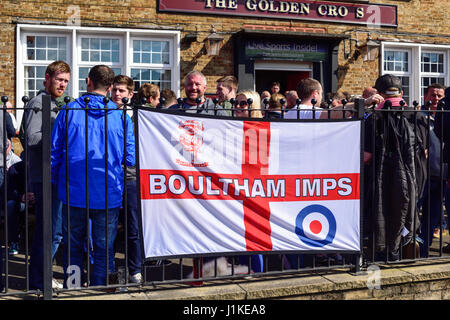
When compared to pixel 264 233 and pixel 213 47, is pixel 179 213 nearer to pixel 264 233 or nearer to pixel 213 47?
pixel 264 233

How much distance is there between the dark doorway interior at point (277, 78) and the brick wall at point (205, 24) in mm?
983

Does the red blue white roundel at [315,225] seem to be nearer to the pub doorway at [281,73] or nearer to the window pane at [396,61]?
the pub doorway at [281,73]

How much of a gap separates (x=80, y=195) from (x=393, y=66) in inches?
367

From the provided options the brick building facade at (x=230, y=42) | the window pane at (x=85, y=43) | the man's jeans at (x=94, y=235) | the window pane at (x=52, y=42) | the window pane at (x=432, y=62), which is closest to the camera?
the man's jeans at (x=94, y=235)

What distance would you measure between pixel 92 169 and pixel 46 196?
38cm

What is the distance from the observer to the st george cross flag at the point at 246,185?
3.52m

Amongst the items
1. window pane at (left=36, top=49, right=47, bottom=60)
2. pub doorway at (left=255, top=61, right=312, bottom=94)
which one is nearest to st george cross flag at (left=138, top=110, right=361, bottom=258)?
window pane at (left=36, top=49, right=47, bottom=60)

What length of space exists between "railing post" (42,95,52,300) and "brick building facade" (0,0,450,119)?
5897mm

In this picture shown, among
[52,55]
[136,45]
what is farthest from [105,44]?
[52,55]

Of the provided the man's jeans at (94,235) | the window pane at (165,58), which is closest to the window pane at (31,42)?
the window pane at (165,58)

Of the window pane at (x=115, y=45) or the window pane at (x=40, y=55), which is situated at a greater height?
the window pane at (x=115, y=45)

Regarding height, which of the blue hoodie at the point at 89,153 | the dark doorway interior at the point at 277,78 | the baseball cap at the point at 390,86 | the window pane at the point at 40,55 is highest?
the window pane at the point at 40,55

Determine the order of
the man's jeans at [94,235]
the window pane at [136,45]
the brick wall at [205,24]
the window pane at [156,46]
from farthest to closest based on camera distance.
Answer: the window pane at [156,46] → the window pane at [136,45] → the brick wall at [205,24] → the man's jeans at [94,235]

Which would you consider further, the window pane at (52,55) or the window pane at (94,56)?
the window pane at (94,56)
